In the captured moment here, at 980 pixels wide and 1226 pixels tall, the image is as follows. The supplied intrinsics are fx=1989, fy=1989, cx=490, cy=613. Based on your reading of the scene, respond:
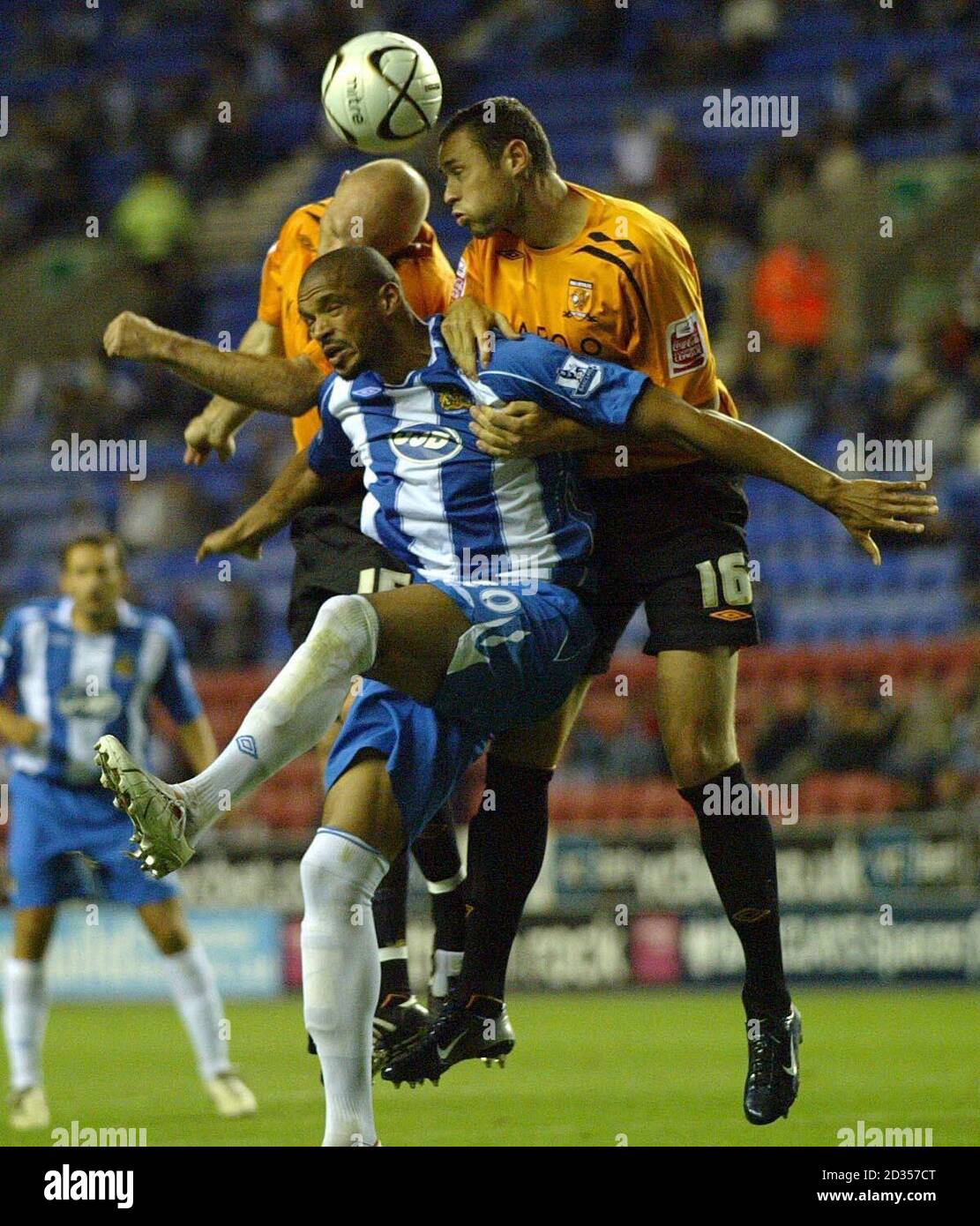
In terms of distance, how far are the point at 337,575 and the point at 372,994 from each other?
1.69 meters

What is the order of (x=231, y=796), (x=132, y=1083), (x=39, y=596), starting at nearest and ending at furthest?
(x=231, y=796) < (x=132, y=1083) < (x=39, y=596)

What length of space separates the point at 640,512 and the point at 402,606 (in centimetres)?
104

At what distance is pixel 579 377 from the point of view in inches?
205

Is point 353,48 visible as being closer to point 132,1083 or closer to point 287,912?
point 132,1083

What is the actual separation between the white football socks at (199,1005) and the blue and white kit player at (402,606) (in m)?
3.20

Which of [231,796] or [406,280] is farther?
[406,280]

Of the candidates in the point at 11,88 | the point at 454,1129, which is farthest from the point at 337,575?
the point at 11,88

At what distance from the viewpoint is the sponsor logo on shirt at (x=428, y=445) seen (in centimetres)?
A: 529

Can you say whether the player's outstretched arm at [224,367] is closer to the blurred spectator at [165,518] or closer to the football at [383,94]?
the football at [383,94]

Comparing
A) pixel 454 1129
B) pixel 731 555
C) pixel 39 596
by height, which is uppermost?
pixel 39 596

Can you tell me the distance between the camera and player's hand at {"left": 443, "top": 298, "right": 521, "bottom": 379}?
5285 mm

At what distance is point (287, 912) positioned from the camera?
492 inches

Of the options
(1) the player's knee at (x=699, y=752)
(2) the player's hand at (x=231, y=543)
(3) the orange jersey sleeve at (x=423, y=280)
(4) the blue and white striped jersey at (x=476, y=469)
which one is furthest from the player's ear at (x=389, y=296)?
(1) the player's knee at (x=699, y=752)

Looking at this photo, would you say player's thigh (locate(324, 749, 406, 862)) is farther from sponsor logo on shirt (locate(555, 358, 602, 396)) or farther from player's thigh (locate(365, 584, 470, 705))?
sponsor logo on shirt (locate(555, 358, 602, 396))
